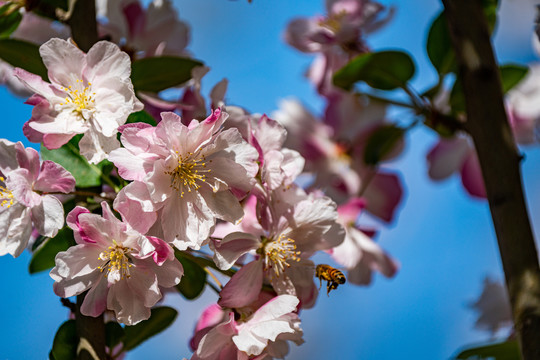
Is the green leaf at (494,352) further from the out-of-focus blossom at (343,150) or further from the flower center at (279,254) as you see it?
the out-of-focus blossom at (343,150)

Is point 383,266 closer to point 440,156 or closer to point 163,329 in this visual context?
point 440,156

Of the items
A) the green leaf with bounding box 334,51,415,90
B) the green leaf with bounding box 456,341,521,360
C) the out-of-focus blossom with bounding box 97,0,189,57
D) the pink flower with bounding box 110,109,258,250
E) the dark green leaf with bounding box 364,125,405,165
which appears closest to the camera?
the pink flower with bounding box 110,109,258,250

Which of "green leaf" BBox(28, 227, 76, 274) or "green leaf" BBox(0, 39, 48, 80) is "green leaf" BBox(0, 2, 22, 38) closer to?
"green leaf" BBox(0, 39, 48, 80)

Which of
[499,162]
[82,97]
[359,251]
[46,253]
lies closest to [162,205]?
[82,97]

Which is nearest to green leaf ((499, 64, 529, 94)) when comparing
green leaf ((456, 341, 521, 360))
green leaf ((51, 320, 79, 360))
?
green leaf ((456, 341, 521, 360))

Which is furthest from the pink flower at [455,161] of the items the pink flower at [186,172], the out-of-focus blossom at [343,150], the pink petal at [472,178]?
the pink flower at [186,172]

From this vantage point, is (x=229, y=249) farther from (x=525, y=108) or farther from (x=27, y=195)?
(x=525, y=108)
